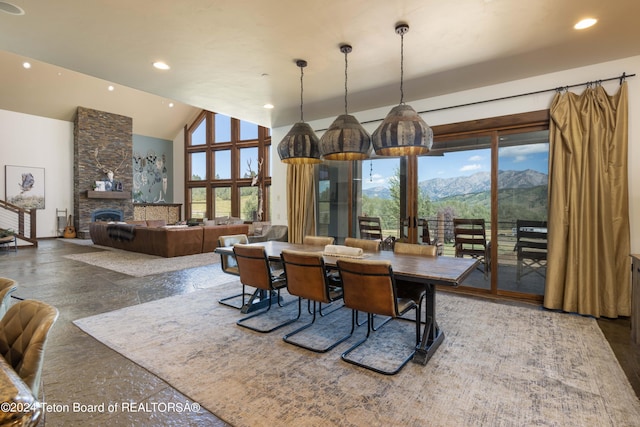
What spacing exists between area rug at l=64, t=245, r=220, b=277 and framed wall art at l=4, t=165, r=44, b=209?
4.41 metres

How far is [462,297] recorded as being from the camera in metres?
4.20

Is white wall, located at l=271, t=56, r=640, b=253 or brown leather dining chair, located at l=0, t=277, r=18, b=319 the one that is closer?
brown leather dining chair, located at l=0, t=277, r=18, b=319

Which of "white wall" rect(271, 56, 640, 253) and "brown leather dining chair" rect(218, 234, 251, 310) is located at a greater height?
"white wall" rect(271, 56, 640, 253)

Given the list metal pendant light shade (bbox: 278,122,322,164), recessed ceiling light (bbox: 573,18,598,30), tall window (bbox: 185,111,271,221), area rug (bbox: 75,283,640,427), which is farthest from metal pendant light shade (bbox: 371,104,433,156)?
tall window (bbox: 185,111,271,221)

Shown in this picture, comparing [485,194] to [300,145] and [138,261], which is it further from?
[138,261]

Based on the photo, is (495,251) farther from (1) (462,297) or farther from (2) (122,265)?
(2) (122,265)

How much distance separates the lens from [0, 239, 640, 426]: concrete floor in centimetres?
183

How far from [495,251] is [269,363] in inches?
129

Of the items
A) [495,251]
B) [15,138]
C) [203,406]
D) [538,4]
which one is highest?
[15,138]

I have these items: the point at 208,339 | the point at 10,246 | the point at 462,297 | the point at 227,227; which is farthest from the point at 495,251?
the point at 10,246

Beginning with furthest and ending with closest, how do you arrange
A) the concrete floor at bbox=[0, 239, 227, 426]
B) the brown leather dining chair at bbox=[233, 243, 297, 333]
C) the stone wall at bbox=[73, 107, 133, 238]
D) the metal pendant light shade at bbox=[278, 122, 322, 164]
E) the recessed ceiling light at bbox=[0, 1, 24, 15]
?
the stone wall at bbox=[73, 107, 133, 238] → the metal pendant light shade at bbox=[278, 122, 322, 164] → the brown leather dining chair at bbox=[233, 243, 297, 333] → the recessed ceiling light at bbox=[0, 1, 24, 15] → the concrete floor at bbox=[0, 239, 227, 426]

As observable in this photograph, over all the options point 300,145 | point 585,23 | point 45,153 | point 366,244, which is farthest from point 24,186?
point 585,23

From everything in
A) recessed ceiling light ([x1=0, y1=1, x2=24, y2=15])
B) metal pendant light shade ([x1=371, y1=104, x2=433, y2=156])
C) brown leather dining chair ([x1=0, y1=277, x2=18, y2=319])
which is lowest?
brown leather dining chair ([x1=0, y1=277, x2=18, y2=319])

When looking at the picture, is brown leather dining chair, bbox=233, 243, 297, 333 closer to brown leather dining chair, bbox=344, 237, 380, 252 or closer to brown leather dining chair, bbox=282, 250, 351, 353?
brown leather dining chair, bbox=282, 250, 351, 353
